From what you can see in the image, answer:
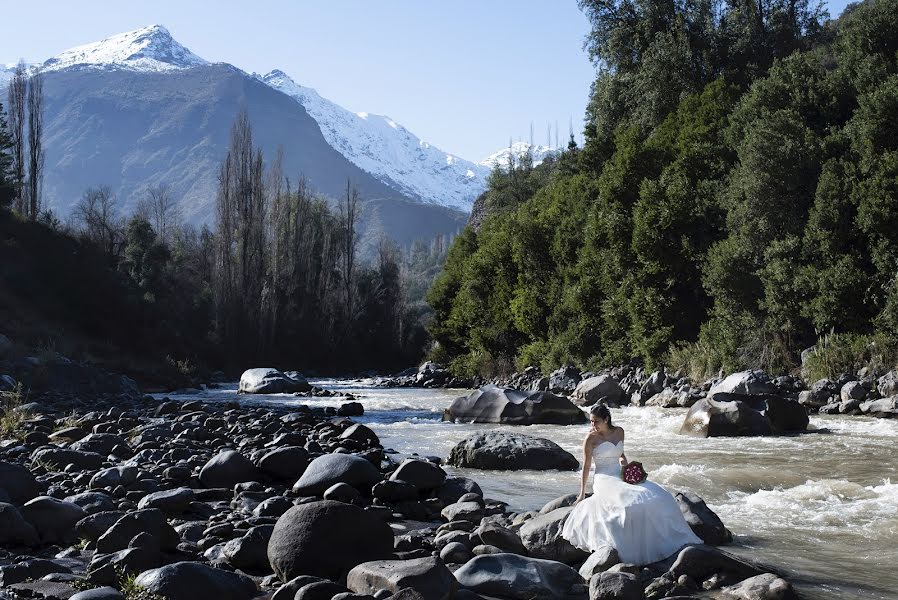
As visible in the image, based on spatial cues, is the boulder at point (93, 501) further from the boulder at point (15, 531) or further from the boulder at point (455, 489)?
the boulder at point (455, 489)

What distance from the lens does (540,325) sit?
40500mm

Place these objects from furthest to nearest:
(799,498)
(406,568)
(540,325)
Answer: (540,325) → (799,498) → (406,568)

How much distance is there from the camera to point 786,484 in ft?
35.0

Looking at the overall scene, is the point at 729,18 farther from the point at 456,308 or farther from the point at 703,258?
the point at 456,308

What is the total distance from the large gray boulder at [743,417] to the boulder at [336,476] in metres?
8.24

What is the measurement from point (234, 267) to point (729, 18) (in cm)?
3288

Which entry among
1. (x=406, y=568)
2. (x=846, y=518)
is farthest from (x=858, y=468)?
(x=406, y=568)

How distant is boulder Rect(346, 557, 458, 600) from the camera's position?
5750 millimetres

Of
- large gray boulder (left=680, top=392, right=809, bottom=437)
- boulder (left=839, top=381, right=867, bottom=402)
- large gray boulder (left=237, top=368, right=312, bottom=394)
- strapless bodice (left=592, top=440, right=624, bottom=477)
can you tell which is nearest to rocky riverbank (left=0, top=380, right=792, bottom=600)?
strapless bodice (left=592, top=440, right=624, bottom=477)

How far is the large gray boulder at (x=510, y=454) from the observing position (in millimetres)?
12438

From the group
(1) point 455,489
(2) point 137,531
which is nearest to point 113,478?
(2) point 137,531

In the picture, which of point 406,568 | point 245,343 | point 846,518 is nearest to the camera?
point 406,568

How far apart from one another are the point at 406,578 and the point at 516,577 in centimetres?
89

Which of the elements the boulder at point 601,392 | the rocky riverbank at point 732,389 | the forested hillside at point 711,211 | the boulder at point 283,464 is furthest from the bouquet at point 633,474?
the boulder at point 601,392
